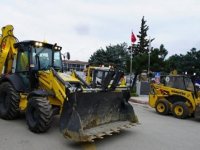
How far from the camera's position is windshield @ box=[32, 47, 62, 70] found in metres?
9.39

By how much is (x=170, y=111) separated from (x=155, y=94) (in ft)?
3.81

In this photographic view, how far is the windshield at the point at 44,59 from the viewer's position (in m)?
9.39

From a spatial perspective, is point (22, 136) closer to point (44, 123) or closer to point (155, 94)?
point (44, 123)

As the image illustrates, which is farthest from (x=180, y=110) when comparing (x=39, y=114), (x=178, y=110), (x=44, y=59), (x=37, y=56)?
(x=39, y=114)

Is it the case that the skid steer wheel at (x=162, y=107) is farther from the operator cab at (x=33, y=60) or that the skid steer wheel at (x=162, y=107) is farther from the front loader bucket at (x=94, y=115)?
the operator cab at (x=33, y=60)

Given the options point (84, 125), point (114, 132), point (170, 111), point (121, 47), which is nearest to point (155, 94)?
point (170, 111)

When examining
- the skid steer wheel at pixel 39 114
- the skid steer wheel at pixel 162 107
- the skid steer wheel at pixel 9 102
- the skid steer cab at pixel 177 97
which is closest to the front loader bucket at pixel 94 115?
the skid steer wheel at pixel 39 114

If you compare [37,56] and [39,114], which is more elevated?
[37,56]

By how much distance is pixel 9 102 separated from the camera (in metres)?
9.30

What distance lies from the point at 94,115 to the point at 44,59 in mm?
2862

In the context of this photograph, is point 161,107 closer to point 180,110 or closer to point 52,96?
point 180,110

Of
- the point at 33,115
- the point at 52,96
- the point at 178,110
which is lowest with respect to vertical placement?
the point at 178,110

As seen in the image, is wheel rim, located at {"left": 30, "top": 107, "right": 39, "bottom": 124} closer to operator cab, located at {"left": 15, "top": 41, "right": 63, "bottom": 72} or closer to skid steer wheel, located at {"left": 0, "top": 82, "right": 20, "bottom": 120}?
skid steer wheel, located at {"left": 0, "top": 82, "right": 20, "bottom": 120}

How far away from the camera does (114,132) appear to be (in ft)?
27.1
